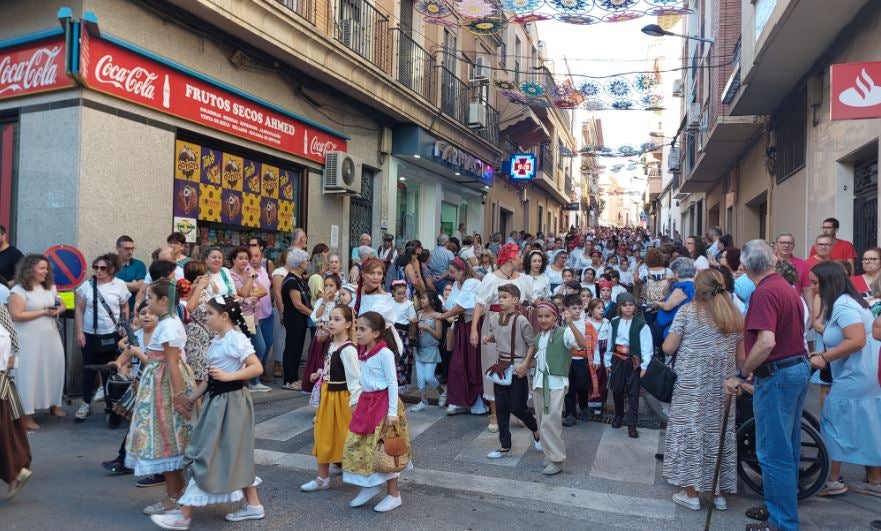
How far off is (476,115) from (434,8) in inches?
249

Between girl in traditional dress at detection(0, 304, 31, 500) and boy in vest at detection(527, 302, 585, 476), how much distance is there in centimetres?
397

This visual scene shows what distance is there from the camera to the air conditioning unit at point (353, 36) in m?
12.6

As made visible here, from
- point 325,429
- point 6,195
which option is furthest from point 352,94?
point 325,429

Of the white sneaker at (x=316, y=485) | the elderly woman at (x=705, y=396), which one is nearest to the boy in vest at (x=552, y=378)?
the elderly woman at (x=705, y=396)

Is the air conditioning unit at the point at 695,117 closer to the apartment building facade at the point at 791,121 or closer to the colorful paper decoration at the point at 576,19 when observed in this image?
the apartment building facade at the point at 791,121

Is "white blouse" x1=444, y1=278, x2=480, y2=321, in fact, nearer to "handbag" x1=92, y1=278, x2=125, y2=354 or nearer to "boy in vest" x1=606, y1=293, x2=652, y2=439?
"boy in vest" x1=606, y1=293, x2=652, y2=439

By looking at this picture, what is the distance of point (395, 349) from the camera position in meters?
5.46

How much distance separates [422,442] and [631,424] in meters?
2.21

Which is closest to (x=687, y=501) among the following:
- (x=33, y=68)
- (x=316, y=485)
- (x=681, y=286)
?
(x=316, y=485)

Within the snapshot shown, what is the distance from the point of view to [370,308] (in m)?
6.54

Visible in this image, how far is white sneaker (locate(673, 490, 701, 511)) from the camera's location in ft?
15.4

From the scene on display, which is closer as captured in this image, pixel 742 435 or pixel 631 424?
pixel 742 435

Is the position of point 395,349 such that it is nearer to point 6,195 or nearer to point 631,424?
point 631,424

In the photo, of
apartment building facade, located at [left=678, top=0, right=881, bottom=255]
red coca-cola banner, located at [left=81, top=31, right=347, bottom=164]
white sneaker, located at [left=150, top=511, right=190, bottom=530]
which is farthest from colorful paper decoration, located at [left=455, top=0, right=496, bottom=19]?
white sneaker, located at [left=150, top=511, right=190, bottom=530]
